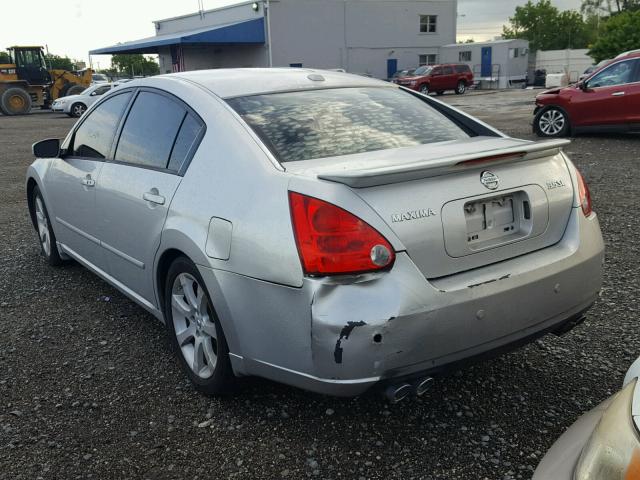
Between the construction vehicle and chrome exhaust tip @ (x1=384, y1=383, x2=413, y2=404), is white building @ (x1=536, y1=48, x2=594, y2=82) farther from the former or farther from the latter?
chrome exhaust tip @ (x1=384, y1=383, x2=413, y2=404)

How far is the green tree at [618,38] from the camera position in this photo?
97.7 ft

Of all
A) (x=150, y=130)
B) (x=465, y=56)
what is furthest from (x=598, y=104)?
(x=465, y=56)

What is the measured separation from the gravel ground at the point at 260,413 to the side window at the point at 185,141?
1169 millimetres

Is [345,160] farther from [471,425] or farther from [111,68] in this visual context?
[111,68]

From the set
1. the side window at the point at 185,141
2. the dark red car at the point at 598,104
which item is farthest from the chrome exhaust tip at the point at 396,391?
the dark red car at the point at 598,104

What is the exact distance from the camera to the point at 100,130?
428 centimetres

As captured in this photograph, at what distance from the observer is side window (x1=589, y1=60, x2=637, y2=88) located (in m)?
11.7

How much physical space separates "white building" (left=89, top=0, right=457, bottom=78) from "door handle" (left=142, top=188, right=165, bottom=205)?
36.4 meters

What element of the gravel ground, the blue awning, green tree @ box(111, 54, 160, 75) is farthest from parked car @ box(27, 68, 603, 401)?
green tree @ box(111, 54, 160, 75)

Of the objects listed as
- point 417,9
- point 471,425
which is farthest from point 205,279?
point 417,9

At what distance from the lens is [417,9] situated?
1769 inches

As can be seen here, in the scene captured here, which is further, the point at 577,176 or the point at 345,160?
the point at 577,176

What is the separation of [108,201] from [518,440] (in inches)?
105

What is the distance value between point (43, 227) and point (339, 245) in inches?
159
